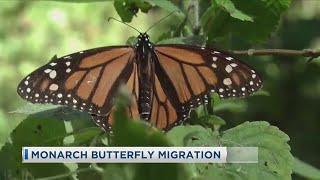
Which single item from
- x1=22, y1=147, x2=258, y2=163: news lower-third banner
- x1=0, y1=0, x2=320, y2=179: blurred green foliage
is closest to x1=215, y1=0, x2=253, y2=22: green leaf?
x1=0, y1=0, x2=320, y2=179: blurred green foliage

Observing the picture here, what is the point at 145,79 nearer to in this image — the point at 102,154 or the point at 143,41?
the point at 143,41

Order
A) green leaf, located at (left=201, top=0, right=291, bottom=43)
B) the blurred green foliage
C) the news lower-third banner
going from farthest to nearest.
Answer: green leaf, located at (left=201, top=0, right=291, bottom=43) < the blurred green foliage < the news lower-third banner

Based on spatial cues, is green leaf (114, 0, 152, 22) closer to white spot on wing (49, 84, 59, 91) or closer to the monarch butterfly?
the monarch butterfly

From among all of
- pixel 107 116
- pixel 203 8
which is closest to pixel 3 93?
pixel 203 8

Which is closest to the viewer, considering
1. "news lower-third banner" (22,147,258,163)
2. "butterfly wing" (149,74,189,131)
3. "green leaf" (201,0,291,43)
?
"news lower-third banner" (22,147,258,163)

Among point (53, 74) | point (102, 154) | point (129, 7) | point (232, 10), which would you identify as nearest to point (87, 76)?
point (53, 74)

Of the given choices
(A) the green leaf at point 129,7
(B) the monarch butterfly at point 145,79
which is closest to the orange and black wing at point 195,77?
(B) the monarch butterfly at point 145,79

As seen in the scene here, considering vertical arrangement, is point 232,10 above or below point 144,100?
above
